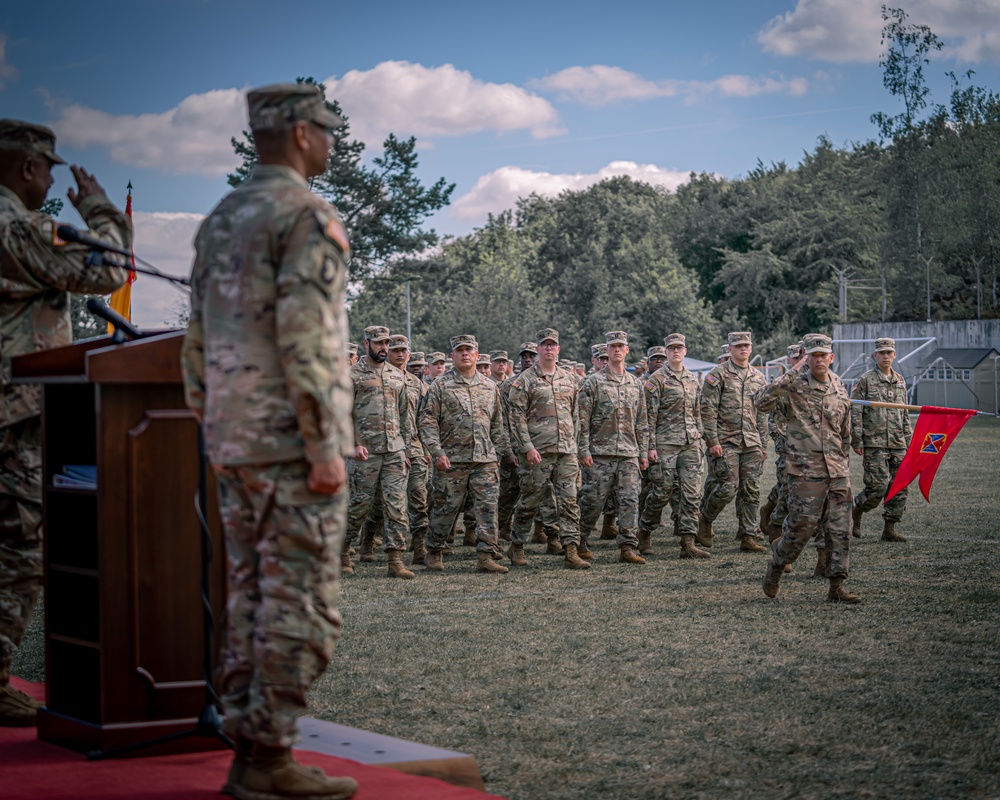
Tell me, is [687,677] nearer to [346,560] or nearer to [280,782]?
[280,782]

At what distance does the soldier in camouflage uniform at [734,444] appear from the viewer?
13.4m

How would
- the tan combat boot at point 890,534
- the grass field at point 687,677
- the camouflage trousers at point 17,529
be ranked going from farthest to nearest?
the tan combat boot at point 890,534 < the grass field at point 687,677 < the camouflage trousers at point 17,529

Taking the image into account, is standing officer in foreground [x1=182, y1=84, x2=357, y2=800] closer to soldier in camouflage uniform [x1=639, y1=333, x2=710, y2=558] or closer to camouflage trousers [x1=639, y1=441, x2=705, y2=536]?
camouflage trousers [x1=639, y1=441, x2=705, y2=536]

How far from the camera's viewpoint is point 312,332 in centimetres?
369

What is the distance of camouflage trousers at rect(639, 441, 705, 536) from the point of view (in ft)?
42.2

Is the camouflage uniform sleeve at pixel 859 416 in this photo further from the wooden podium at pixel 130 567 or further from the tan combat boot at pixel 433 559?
the wooden podium at pixel 130 567

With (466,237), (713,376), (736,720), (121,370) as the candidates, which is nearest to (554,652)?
(736,720)

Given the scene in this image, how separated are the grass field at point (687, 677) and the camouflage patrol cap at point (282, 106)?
2715 millimetres

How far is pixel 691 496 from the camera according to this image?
1303 cm

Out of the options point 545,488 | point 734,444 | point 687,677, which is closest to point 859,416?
point 734,444

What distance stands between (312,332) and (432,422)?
8643 mm

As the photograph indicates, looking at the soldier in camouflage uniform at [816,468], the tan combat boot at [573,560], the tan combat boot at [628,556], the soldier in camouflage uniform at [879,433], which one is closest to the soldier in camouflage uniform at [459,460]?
the tan combat boot at [573,560]

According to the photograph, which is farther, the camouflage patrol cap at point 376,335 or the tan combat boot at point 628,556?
the camouflage patrol cap at point 376,335

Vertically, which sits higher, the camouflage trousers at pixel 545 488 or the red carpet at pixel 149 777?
the camouflage trousers at pixel 545 488
